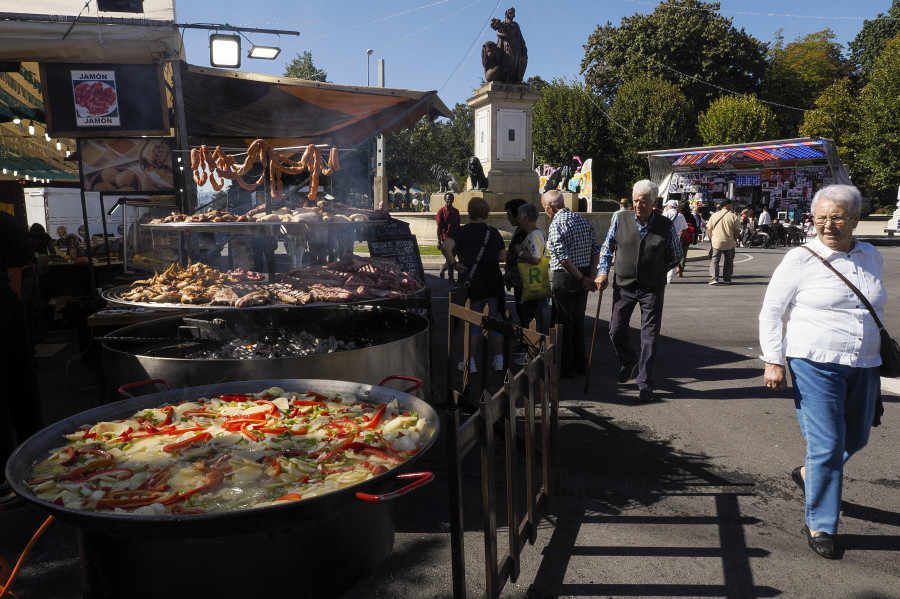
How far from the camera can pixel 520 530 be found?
340cm

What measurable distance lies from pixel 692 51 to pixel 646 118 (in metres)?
7.30

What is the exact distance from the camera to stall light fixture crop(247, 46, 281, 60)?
889 cm

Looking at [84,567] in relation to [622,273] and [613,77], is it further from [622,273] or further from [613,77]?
[613,77]

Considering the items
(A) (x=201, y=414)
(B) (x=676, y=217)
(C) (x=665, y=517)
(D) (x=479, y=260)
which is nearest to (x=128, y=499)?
(A) (x=201, y=414)

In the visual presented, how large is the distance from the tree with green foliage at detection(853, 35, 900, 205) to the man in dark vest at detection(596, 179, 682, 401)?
118 feet

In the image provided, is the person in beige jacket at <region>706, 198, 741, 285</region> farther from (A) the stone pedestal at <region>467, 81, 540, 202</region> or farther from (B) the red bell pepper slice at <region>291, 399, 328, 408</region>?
(B) the red bell pepper slice at <region>291, 399, 328, 408</region>

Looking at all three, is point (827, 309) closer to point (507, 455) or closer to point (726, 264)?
point (507, 455)

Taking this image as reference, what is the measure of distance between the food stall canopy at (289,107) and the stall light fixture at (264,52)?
295mm

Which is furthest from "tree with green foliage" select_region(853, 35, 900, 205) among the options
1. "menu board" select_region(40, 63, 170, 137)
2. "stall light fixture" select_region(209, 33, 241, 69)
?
"menu board" select_region(40, 63, 170, 137)

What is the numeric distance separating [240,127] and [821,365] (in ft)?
28.0

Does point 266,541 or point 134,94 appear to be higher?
point 134,94

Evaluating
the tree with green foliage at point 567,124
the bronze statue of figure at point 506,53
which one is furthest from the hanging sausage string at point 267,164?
the tree with green foliage at point 567,124

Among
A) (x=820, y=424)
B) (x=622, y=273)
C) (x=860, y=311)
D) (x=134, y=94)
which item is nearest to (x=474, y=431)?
(x=820, y=424)

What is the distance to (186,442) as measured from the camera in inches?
117
